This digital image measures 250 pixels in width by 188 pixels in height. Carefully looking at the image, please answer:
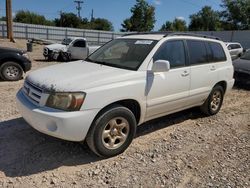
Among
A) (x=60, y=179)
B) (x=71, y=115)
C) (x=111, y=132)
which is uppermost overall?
(x=71, y=115)

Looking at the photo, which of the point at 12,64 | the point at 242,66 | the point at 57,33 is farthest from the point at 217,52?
the point at 57,33

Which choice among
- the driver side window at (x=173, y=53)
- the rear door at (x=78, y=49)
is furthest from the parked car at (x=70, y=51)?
the driver side window at (x=173, y=53)

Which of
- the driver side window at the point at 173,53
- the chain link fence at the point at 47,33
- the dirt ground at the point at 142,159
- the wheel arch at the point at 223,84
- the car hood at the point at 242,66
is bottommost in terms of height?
the dirt ground at the point at 142,159

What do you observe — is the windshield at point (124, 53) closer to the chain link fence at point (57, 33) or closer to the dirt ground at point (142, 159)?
the dirt ground at point (142, 159)

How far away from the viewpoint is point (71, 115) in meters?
3.38

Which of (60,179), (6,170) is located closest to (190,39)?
(60,179)

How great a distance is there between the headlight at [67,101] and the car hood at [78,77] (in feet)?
0.21

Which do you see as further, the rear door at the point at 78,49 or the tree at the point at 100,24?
the tree at the point at 100,24

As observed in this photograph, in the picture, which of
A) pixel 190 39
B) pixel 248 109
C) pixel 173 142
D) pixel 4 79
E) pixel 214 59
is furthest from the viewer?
pixel 4 79

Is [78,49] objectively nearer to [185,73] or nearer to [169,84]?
[185,73]

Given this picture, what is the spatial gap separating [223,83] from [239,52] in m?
15.4

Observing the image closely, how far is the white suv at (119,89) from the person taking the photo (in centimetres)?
346

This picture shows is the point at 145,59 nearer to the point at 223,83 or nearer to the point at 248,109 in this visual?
the point at 223,83

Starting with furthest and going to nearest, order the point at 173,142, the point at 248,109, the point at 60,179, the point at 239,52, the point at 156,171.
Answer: the point at 239,52 → the point at 248,109 → the point at 173,142 → the point at 156,171 → the point at 60,179
